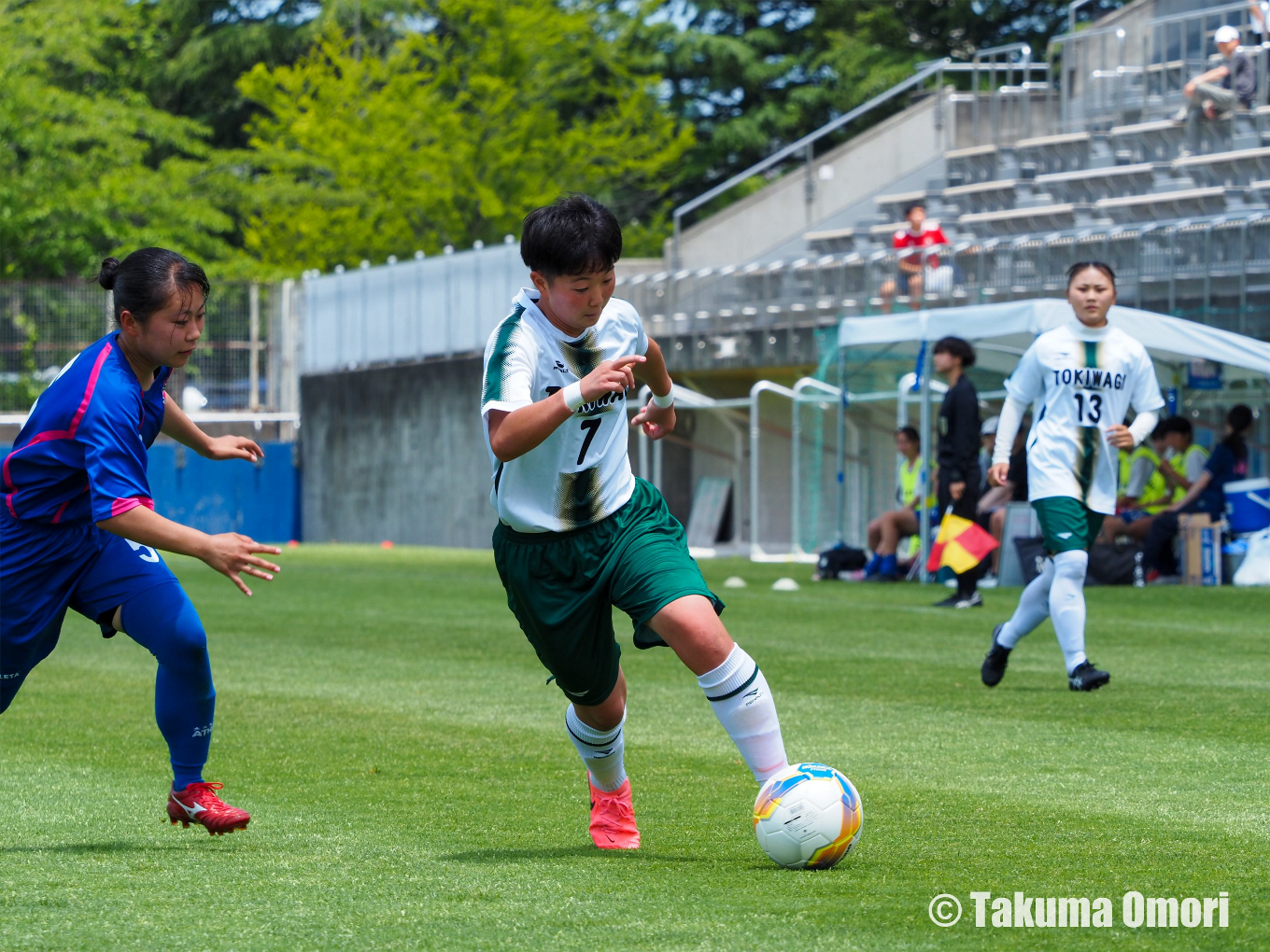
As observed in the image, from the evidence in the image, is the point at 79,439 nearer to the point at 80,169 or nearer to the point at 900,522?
the point at 900,522

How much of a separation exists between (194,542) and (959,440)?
37.0 feet

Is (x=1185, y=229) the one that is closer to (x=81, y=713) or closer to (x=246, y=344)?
(x=81, y=713)

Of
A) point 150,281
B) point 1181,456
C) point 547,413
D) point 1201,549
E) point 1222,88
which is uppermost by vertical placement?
point 1222,88

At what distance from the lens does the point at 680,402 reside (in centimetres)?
2591

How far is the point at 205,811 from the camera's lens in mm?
5512

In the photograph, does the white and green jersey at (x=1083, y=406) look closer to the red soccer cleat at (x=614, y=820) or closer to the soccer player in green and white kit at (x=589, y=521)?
the soccer player in green and white kit at (x=589, y=521)

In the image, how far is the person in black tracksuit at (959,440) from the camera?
611 inches

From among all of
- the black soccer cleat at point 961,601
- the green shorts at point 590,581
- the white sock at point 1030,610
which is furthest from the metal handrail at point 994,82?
the green shorts at point 590,581

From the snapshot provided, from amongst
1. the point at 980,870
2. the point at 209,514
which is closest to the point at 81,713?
the point at 980,870

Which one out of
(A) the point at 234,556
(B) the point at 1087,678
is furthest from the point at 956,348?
(A) the point at 234,556

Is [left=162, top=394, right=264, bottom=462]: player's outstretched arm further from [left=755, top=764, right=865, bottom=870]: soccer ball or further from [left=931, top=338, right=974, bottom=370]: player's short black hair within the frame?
[left=931, top=338, right=974, bottom=370]: player's short black hair

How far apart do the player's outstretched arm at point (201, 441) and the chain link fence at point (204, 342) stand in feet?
87.6

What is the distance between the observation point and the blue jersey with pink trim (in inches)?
207

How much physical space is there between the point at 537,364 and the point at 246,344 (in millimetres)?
30624
